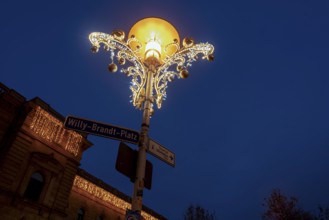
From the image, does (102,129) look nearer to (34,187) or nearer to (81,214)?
(34,187)

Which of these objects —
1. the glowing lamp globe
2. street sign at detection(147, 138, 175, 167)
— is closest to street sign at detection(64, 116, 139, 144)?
street sign at detection(147, 138, 175, 167)

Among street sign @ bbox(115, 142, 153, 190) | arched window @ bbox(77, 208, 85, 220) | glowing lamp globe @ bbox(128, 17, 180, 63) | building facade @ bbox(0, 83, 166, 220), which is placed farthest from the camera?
arched window @ bbox(77, 208, 85, 220)

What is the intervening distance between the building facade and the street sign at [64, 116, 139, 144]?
17.3 m

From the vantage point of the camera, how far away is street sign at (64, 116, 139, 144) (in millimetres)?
4914

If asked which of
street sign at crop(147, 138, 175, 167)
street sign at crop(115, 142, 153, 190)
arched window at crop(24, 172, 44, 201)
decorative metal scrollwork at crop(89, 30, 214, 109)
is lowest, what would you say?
street sign at crop(115, 142, 153, 190)

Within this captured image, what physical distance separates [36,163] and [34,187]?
1.86 m

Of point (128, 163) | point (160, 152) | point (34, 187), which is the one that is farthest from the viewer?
point (34, 187)

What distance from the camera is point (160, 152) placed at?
5285 mm

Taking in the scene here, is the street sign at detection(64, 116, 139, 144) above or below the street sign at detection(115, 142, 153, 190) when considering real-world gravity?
above

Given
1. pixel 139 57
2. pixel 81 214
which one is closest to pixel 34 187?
pixel 81 214

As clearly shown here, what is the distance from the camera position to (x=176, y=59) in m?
7.31

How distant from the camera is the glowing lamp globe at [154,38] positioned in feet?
22.3

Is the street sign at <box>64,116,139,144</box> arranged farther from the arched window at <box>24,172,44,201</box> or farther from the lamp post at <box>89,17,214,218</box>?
the arched window at <box>24,172,44,201</box>

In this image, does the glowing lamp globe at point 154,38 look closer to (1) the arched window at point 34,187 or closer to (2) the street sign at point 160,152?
(2) the street sign at point 160,152
